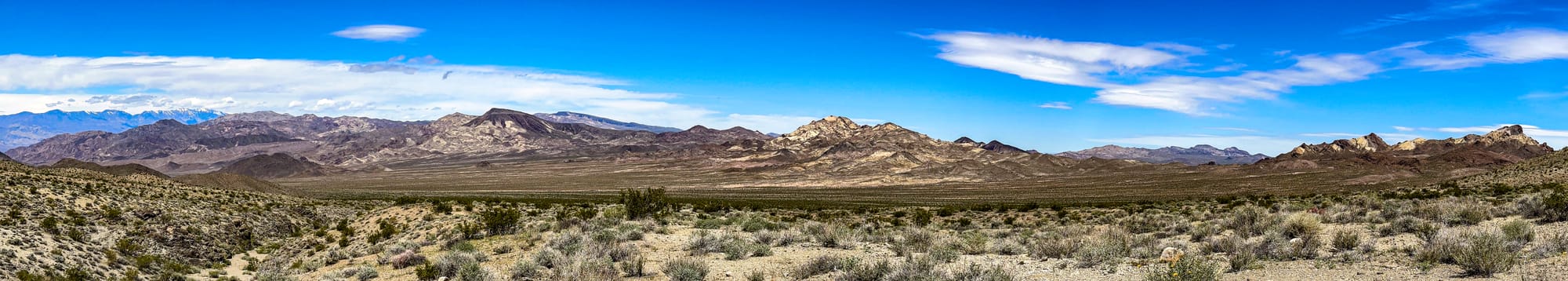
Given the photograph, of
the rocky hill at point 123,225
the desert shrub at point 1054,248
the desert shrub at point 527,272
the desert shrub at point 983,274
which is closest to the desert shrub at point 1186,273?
the desert shrub at point 983,274

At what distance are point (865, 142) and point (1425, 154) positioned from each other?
108198 mm

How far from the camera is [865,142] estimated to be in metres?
187

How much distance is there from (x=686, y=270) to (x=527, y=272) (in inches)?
149

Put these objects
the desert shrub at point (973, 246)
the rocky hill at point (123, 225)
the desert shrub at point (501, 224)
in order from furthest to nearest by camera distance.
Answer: the desert shrub at point (501, 224) → the rocky hill at point (123, 225) → the desert shrub at point (973, 246)

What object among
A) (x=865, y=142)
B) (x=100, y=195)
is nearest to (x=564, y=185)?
(x=865, y=142)

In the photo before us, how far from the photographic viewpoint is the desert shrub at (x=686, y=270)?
14.0 meters

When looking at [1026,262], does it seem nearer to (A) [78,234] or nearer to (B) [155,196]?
(A) [78,234]

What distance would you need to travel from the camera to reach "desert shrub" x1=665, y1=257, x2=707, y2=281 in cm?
1402

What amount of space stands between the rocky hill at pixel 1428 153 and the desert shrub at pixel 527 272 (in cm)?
12791

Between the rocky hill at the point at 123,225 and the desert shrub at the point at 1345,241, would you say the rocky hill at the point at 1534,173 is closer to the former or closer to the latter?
the desert shrub at the point at 1345,241

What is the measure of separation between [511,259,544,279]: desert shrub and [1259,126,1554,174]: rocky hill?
420 feet

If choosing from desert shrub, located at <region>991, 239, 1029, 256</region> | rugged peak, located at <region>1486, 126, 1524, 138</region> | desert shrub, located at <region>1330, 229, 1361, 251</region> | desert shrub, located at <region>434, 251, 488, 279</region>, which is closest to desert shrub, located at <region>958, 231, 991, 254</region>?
desert shrub, located at <region>991, 239, 1029, 256</region>

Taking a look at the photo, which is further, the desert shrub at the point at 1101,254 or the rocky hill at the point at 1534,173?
the rocky hill at the point at 1534,173

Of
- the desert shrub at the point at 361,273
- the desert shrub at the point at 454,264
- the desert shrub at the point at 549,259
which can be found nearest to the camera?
the desert shrub at the point at 454,264
